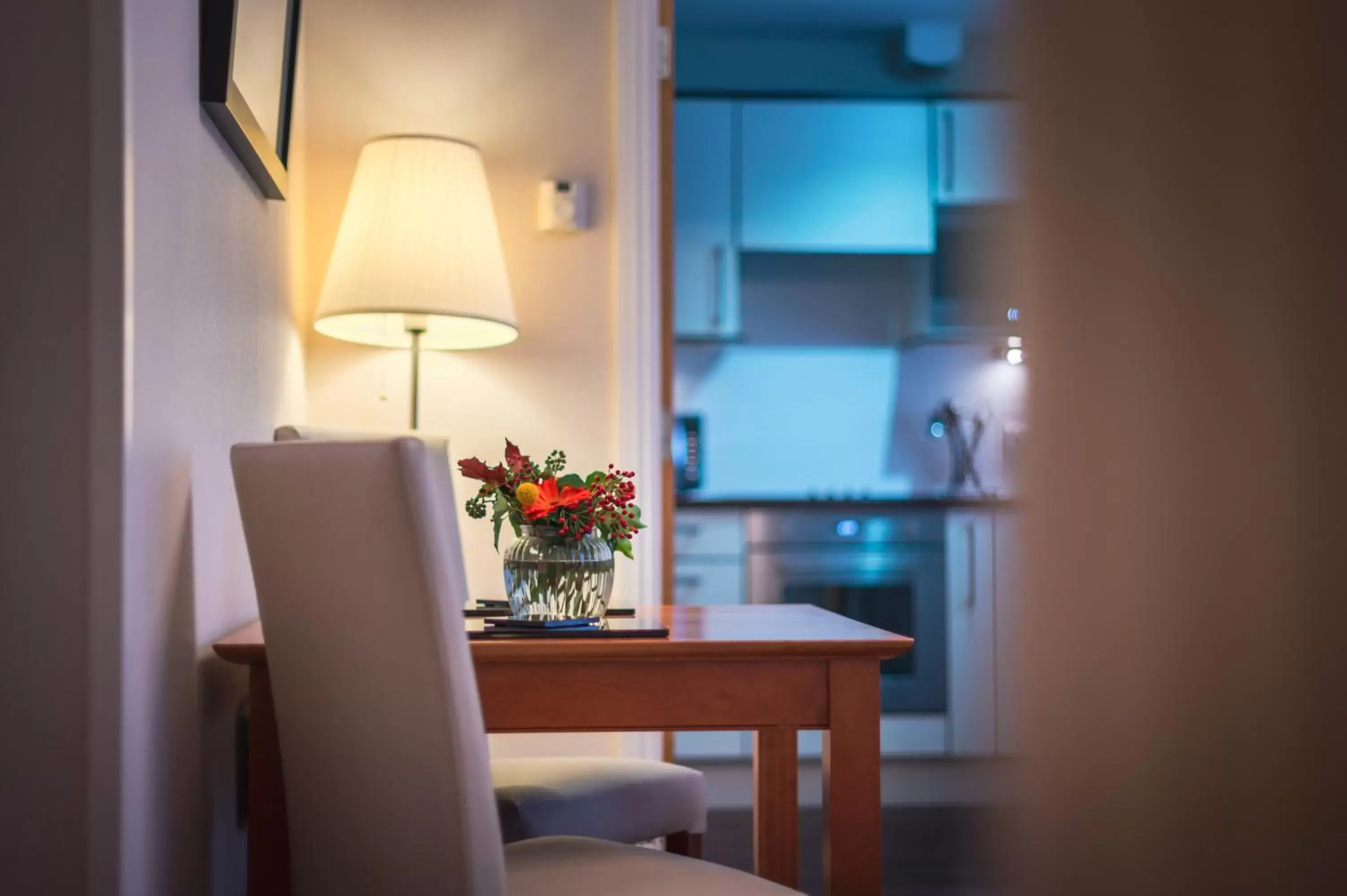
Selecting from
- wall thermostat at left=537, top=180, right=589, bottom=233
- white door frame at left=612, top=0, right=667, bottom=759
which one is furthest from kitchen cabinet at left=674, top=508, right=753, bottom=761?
wall thermostat at left=537, top=180, right=589, bottom=233

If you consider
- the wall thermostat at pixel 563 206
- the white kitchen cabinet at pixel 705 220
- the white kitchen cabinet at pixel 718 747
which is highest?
the white kitchen cabinet at pixel 705 220

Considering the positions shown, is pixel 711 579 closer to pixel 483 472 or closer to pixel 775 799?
pixel 775 799

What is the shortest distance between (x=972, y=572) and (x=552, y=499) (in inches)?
95.9

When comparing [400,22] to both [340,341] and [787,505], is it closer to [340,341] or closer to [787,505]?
[340,341]

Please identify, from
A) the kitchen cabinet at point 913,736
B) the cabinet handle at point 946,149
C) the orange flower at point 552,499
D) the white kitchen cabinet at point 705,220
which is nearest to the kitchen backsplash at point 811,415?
the white kitchen cabinet at point 705,220

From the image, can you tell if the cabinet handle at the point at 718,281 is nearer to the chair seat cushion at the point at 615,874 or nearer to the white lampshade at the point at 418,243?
the white lampshade at the point at 418,243

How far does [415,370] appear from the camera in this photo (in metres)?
2.42

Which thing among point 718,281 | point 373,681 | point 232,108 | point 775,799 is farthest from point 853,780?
point 718,281

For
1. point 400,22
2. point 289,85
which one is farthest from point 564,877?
point 400,22

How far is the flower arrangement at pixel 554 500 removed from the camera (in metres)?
1.55

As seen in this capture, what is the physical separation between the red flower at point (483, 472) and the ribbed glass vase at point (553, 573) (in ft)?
0.25

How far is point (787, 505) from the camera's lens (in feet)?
12.3

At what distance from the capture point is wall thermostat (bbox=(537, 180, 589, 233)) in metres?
2.62

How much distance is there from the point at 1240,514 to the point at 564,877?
3.76 ft
